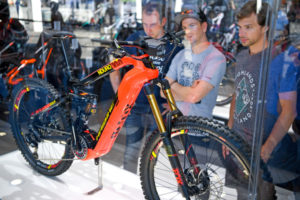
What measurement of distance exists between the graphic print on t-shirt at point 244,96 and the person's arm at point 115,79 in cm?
105

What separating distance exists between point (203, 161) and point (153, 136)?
0.33 m

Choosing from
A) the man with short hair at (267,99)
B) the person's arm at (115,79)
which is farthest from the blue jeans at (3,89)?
the man with short hair at (267,99)

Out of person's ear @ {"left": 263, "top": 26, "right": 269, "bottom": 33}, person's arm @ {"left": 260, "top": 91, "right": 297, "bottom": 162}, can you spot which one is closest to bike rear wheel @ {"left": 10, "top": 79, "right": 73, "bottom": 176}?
person's arm @ {"left": 260, "top": 91, "right": 297, "bottom": 162}

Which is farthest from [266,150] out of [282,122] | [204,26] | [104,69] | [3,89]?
[3,89]

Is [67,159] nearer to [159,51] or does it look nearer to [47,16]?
[159,51]

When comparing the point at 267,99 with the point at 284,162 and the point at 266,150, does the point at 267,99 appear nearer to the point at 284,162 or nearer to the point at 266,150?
the point at 266,150

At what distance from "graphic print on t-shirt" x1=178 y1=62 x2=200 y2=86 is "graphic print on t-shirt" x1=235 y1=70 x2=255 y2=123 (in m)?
0.25

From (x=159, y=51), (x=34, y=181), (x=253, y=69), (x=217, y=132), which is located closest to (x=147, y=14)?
(x=159, y=51)

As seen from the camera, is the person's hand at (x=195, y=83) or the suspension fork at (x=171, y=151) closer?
the suspension fork at (x=171, y=151)

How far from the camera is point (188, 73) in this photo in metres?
1.73

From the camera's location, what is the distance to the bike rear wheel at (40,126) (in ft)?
7.12

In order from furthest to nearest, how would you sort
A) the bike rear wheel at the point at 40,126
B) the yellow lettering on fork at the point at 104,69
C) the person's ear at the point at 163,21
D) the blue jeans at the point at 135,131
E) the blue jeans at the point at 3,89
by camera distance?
1. the blue jeans at the point at 3,89
2. the blue jeans at the point at 135,131
3. the bike rear wheel at the point at 40,126
4. the person's ear at the point at 163,21
5. the yellow lettering on fork at the point at 104,69

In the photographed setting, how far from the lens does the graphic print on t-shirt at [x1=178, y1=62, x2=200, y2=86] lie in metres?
1.68

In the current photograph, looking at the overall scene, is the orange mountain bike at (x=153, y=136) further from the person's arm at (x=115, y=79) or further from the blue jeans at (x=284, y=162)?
the person's arm at (x=115, y=79)
